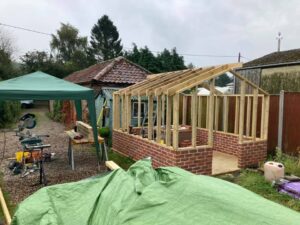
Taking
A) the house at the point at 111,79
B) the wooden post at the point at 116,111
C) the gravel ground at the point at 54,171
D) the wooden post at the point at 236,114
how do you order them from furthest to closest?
the house at the point at 111,79 → the wooden post at the point at 116,111 → the wooden post at the point at 236,114 → the gravel ground at the point at 54,171

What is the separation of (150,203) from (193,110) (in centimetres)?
421

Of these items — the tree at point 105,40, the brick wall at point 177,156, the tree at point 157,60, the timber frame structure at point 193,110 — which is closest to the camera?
the brick wall at point 177,156

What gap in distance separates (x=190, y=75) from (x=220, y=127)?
330cm

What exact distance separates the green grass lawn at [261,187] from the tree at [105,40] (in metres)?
37.3

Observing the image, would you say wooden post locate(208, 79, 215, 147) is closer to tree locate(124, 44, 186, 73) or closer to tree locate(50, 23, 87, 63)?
tree locate(124, 44, 186, 73)

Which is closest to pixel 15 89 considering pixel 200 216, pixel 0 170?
pixel 0 170

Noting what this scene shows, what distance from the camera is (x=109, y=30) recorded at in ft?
144

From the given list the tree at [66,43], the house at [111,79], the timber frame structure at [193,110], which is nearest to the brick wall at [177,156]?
the timber frame structure at [193,110]

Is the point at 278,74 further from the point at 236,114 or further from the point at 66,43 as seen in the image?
the point at 66,43

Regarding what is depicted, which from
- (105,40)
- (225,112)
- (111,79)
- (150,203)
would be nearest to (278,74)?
(225,112)

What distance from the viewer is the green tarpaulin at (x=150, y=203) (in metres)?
2.00

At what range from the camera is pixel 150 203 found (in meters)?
2.26

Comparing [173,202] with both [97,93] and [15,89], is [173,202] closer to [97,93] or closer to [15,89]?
[15,89]

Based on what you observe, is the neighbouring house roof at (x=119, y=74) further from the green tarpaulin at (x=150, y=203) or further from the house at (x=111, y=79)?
the green tarpaulin at (x=150, y=203)
